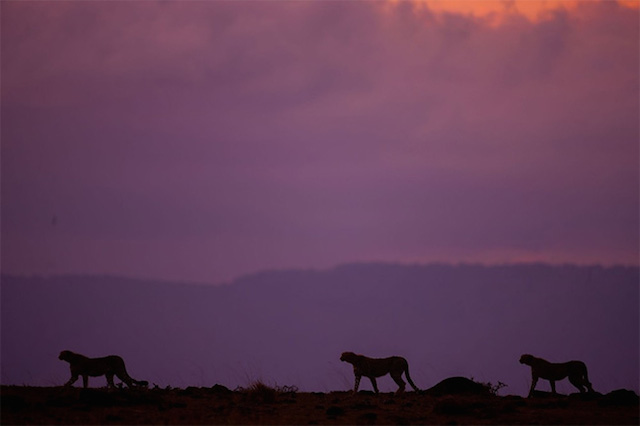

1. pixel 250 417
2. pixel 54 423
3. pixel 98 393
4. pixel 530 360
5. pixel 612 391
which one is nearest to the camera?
pixel 54 423

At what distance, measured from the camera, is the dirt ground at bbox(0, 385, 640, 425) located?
77.5 ft

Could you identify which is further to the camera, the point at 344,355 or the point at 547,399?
the point at 344,355

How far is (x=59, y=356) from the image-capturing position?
29078mm

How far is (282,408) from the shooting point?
2609 centimetres

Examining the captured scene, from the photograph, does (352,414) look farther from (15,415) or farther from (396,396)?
(15,415)

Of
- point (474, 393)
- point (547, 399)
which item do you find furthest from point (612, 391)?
point (474, 393)

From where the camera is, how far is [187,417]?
23.7 m

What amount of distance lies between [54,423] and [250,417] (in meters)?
4.99

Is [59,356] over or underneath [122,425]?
over

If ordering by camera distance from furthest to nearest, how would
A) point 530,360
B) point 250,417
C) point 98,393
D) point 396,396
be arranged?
point 530,360 < point 396,396 < point 98,393 < point 250,417

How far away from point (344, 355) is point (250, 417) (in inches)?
403

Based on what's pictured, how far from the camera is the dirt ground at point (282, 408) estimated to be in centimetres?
2362

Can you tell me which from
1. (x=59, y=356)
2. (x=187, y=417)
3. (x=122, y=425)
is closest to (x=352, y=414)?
(x=187, y=417)

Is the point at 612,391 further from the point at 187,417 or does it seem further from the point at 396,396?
the point at 187,417
